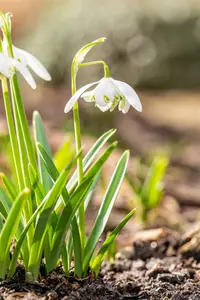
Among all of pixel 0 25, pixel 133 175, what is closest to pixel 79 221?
pixel 0 25

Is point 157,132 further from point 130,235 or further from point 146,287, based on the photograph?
point 146,287

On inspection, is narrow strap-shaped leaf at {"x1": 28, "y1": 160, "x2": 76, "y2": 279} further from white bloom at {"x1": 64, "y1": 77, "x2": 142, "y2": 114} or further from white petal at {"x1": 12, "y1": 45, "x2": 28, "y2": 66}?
white petal at {"x1": 12, "y1": 45, "x2": 28, "y2": 66}

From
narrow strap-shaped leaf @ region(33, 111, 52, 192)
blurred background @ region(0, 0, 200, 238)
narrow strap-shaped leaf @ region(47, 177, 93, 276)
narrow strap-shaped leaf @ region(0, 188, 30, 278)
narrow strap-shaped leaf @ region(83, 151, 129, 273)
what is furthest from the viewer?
blurred background @ region(0, 0, 200, 238)

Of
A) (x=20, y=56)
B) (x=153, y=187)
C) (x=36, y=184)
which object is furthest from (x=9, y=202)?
(x=153, y=187)

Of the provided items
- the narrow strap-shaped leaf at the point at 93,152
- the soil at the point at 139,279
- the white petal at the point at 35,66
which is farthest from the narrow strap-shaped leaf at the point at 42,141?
the white petal at the point at 35,66

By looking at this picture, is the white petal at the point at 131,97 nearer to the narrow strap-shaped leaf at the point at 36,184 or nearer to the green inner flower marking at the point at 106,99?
the green inner flower marking at the point at 106,99

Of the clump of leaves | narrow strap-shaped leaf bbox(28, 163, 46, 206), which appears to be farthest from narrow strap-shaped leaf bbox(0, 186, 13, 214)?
the clump of leaves

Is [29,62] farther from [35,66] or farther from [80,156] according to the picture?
[80,156]
